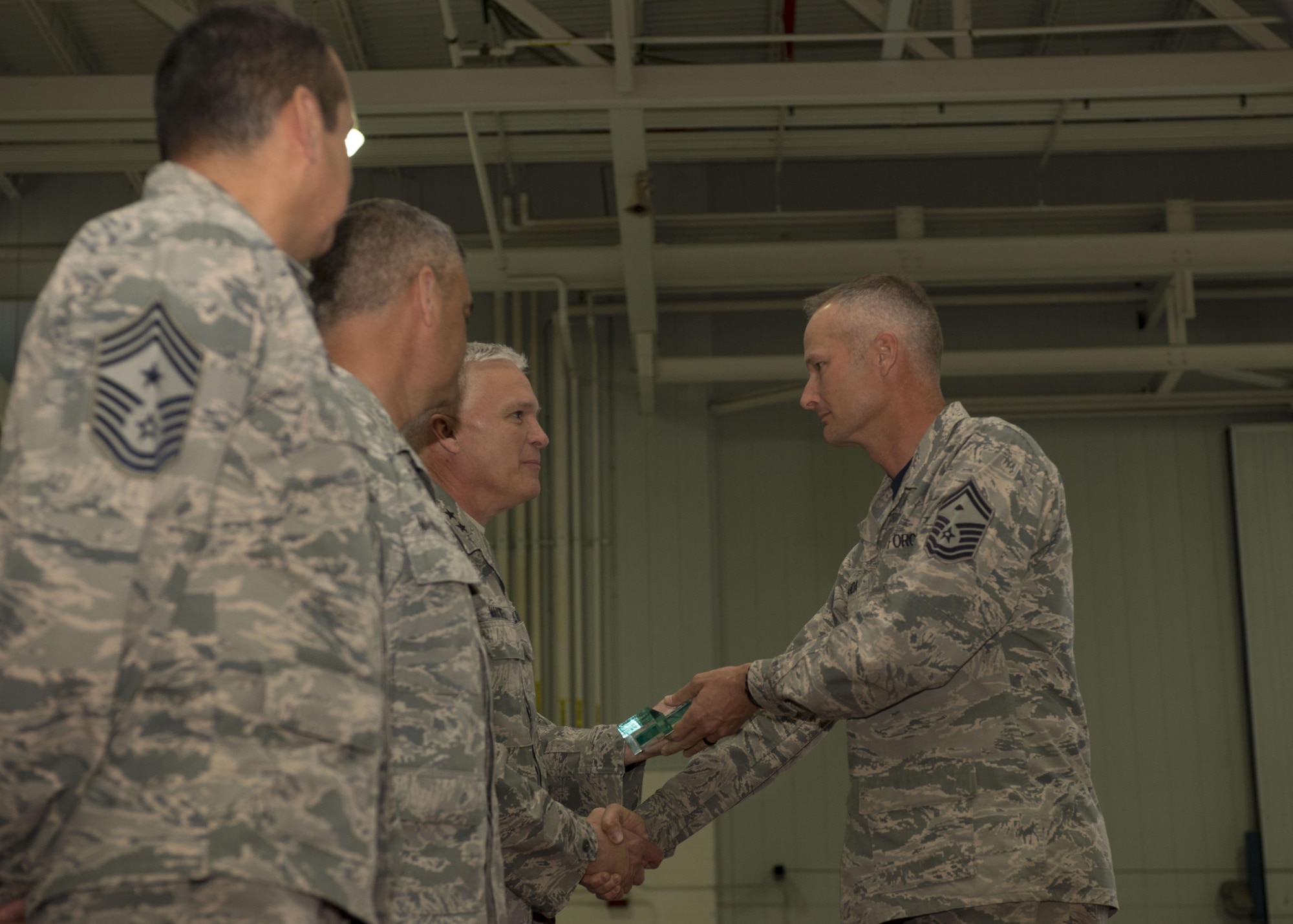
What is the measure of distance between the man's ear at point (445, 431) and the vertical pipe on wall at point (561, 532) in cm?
415

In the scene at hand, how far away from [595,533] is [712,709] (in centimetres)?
420

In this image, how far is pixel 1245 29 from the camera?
5.26 m

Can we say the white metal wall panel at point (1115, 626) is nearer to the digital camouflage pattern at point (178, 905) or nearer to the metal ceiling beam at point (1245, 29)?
the metal ceiling beam at point (1245, 29)

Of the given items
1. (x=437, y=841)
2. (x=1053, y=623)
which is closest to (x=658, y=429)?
(x=1053, y=623)

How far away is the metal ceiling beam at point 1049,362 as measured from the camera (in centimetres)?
647

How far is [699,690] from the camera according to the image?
3.07m

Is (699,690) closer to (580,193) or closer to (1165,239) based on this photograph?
(1165,239)

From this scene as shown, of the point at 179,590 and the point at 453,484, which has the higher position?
the point at 453,484

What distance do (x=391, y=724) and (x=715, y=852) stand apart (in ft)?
18.8

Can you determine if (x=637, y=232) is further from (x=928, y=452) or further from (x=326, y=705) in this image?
(x=326, y=705)

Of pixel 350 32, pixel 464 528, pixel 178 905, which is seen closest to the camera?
pixel 178 905

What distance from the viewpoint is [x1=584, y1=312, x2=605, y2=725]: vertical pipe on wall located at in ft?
22.9

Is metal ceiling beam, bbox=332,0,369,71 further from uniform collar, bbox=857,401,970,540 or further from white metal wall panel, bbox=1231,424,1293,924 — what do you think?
white metal wall panel, bbox=1231,424,1293,924

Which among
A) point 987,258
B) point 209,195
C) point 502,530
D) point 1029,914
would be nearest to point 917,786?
point 1029,914
